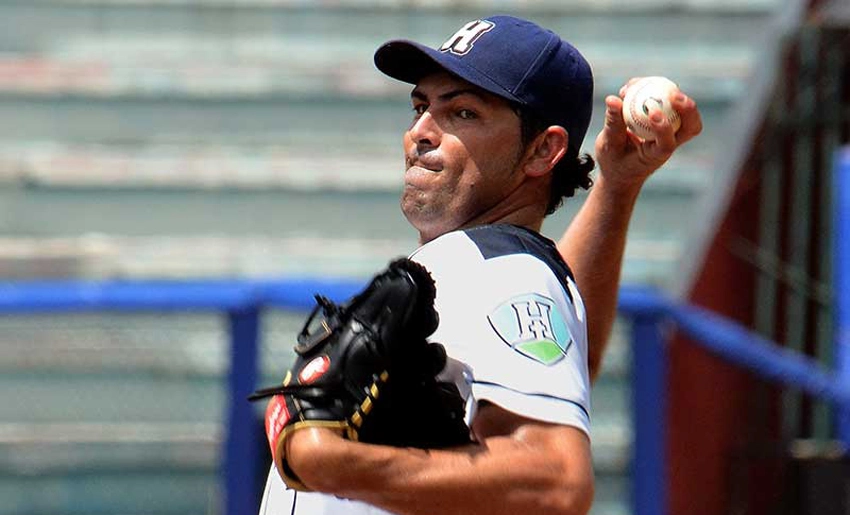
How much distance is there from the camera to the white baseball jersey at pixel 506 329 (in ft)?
6.40

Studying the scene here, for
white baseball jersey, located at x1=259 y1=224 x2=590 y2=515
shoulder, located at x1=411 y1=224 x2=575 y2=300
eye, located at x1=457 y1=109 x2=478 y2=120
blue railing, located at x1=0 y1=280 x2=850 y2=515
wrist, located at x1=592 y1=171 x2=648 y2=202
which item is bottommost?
blue railing, located at x1=0 y1=280 x2=850 y2=515

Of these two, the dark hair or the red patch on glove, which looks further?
the dark hair

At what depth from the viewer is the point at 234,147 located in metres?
5.81

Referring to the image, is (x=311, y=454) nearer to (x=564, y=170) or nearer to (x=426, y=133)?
(x=426, y=133)

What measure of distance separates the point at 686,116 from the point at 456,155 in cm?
39

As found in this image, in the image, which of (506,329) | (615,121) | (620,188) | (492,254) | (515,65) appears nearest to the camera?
(506,329)

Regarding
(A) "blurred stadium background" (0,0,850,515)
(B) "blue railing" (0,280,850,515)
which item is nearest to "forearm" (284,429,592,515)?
(B) "blue railing" (0,280,850,515)

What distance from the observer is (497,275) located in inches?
80.4

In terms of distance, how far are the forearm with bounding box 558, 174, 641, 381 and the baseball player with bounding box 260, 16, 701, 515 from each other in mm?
46

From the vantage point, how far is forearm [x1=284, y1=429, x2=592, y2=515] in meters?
1.84

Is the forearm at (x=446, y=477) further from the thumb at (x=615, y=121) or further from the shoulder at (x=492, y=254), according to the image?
the thumb at (x=615, y=121)

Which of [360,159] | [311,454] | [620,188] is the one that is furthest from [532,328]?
[360,159]

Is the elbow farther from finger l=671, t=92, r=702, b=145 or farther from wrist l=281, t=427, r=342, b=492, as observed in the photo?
finger l=671, t=92, r=702, b=145

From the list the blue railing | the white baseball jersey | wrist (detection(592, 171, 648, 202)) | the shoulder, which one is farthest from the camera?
the blue railing
